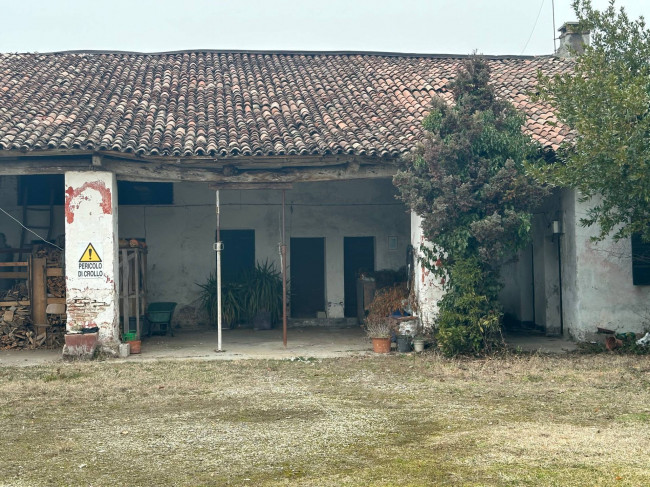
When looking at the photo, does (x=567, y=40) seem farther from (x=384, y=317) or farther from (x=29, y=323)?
(x=29, y=323)

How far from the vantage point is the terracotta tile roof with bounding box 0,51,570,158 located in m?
12.8

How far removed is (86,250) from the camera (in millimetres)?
12398

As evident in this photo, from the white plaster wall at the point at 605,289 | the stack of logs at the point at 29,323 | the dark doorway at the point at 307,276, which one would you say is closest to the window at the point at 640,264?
the white plaster wall at the point at 605,289

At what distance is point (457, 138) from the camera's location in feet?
38.6

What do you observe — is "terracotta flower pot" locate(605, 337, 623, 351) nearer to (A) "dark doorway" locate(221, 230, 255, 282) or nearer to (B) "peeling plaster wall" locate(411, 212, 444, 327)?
(B) "peeling plaster wall" locate(411, 212, 444, 327)

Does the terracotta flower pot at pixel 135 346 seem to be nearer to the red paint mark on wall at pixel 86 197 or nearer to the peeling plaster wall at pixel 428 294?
the red paint mark on wall at pixel 86 197

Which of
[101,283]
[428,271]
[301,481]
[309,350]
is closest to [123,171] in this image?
[101,283]

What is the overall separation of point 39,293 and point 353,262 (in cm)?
677

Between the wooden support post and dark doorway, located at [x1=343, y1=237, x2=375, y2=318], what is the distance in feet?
21.1

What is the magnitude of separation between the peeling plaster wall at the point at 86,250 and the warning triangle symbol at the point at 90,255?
33 mm

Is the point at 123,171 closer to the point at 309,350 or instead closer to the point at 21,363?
the point at 21,363

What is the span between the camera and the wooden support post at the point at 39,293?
13891 mm

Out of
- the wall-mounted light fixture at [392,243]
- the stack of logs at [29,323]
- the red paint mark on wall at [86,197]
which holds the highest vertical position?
the red paint mark on wall at [86,197]

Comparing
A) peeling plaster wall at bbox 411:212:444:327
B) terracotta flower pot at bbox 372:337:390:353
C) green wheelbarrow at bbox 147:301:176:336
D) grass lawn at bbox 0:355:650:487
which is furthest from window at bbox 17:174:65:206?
peeling plaster wall at bbox 411:212:444:327
